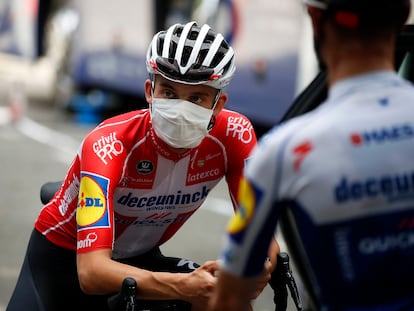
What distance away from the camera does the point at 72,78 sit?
17250mm

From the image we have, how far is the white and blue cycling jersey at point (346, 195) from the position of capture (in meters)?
2.16

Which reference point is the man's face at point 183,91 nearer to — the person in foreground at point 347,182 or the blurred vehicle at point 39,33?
the person in foreground at point 347,182

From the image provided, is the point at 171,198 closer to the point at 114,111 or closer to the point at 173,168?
the point at 173,168

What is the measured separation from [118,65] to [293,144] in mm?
13808

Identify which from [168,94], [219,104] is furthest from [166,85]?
[219,104]

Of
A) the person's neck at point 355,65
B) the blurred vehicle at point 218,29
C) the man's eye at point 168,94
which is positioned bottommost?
the blurred vehicle at point 218,29

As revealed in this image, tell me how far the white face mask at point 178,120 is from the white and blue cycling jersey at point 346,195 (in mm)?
1193

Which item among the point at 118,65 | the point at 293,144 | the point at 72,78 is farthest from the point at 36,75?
the point at 293,144

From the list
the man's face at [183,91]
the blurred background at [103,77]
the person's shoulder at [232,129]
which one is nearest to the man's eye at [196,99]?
the man's face at [183,91]

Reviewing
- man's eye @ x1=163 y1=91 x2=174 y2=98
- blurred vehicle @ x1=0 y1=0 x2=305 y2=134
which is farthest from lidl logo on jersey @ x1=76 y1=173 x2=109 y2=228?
blurred vehicle @ x1=0 y1=0 x2=305 y2=134

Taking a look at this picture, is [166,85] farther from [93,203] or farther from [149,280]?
[149,280]

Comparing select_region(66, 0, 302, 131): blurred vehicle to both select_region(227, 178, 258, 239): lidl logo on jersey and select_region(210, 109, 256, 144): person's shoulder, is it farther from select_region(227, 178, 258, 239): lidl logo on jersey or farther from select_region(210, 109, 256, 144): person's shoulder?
select_region(227, 178, 258, 239): lidl logo on jersey

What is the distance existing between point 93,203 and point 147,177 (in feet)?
1.19

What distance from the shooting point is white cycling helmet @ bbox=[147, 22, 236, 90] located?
133 inches
